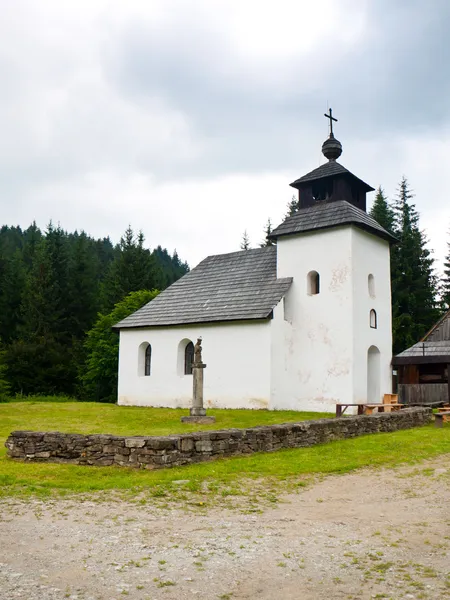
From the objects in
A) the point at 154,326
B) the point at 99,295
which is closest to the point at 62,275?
the point at 99,295

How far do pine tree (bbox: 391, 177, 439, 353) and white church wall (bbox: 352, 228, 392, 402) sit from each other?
1620 cm

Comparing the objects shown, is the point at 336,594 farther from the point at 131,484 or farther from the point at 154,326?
the point at 154,326

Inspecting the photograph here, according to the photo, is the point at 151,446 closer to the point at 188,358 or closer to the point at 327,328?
the point at 327,328

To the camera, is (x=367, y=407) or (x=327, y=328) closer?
(x=367, y=407)

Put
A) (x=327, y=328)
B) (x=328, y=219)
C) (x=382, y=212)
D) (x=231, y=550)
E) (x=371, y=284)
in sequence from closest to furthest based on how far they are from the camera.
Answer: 1. (x=231, y=550)
2. (x=327, y=328)
3. (x=328, y=219)
4. (x=371, y=284)
5. (x=382, y=212)

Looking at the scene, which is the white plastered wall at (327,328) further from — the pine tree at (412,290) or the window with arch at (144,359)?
the pine tree at (412,290)

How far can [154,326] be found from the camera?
90.1 ft

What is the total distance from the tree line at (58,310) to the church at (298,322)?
16.6 meters

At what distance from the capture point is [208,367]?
25094 millimetres

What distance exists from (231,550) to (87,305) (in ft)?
168

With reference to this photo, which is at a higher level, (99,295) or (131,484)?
(99,295)

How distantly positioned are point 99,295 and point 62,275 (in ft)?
13.4

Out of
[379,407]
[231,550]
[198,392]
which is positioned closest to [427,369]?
[379,407]

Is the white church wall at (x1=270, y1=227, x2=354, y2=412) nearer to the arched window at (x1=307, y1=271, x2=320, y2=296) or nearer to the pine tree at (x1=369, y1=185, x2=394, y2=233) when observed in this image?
the arched window at (x1=307, y1=271, x2=320, y2=296)
